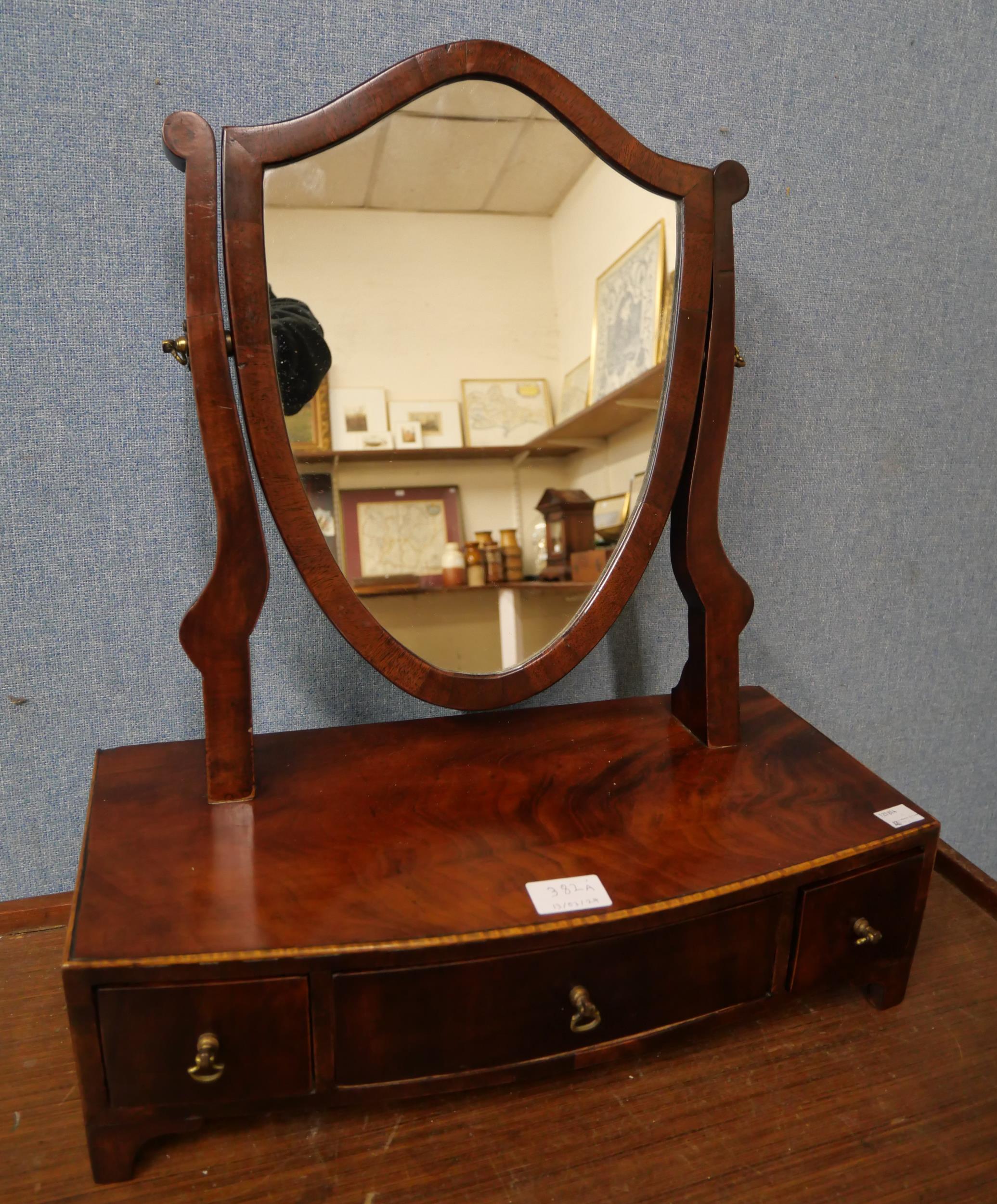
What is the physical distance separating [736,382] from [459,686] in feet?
2.12

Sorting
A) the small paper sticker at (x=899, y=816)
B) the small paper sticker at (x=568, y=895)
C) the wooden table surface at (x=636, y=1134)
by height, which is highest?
the small paper sticker at (x=899, y=816)

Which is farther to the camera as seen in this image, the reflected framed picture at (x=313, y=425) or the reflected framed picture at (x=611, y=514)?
the reflected framed picture at (x=611, y=514)

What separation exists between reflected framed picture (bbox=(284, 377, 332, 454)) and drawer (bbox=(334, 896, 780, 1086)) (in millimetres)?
493

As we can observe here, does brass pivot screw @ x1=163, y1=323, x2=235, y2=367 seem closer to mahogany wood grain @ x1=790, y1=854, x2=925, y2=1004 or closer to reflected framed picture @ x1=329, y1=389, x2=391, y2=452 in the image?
reflected framed picture @ x1=329, y1=389, x2=391, y2=452

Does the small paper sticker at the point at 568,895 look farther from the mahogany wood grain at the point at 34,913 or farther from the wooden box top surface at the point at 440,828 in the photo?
the mahogany wood grain at the point at 34,913

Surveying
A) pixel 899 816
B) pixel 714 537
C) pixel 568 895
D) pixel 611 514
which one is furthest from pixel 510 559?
pixel 899 816

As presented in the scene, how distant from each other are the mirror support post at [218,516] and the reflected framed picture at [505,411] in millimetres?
244

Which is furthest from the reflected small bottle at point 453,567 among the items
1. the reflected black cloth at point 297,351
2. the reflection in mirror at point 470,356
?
the reflected black cloth at point 297,351

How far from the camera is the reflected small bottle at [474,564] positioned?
32.3 inches

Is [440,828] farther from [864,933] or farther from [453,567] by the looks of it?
[864,933]

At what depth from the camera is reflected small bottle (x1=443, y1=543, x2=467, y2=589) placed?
0.81 metres

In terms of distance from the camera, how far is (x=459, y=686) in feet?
2.69

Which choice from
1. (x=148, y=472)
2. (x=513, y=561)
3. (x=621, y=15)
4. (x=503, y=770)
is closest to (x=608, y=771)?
(x=503, y=770)

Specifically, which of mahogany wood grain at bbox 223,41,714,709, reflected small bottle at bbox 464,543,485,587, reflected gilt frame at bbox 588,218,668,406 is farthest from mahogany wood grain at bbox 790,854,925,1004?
reflected gilt frame at bbox 588,218,668,406
